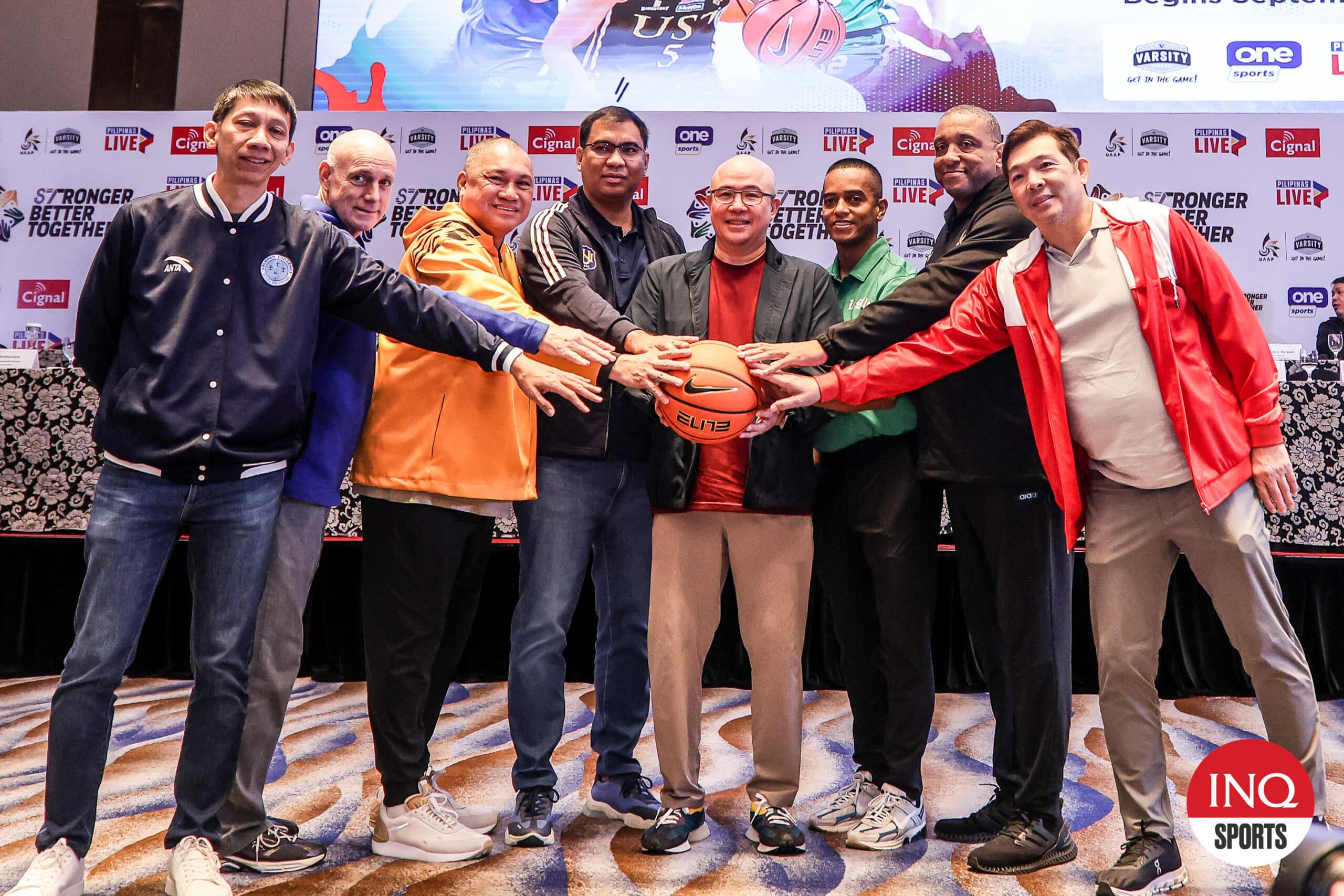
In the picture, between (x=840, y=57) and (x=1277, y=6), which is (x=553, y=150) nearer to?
(x=840, y=57)

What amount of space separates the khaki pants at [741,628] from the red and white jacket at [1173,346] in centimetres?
64

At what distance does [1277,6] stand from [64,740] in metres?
6.59

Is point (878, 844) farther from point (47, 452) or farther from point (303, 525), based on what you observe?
point (47, 452)

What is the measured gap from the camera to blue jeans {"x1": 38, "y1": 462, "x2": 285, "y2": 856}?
1916mm

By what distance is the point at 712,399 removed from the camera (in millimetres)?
2332

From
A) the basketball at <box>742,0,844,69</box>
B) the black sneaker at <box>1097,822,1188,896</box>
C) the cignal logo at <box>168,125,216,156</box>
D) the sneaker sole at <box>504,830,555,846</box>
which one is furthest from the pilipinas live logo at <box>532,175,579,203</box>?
the black sneaker at <box>1097,822,1188,896</box>

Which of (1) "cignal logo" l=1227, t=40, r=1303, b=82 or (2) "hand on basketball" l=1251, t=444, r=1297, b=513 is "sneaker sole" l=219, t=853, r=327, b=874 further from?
(1) "cignal logo" l=1227, t=40, r=1303, b=82

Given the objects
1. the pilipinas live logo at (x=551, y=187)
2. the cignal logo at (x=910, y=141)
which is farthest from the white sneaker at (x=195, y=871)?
the cignal logo at (x=910, y=141)

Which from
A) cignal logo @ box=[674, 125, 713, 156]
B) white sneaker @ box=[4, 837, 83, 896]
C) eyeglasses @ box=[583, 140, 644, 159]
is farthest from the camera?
cignal logo @ box=[674, 125, 713, 156]

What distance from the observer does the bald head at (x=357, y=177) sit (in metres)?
2.49

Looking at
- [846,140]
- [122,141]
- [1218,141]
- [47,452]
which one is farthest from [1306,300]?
[122,141]

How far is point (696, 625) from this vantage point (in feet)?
8.11

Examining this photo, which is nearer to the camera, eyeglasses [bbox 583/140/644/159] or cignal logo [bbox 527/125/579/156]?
eyeglasses [bbox 583/140/644/159]

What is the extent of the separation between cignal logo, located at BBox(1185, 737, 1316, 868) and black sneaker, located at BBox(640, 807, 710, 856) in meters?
1.16
